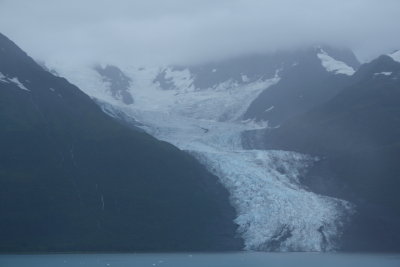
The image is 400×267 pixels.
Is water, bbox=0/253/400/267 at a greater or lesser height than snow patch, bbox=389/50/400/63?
lesser

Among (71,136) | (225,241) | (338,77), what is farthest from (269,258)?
(338,77)

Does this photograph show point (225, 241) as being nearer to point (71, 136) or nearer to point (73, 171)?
point (73, 171)

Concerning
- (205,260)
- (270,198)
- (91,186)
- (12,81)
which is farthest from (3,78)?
(205,260)

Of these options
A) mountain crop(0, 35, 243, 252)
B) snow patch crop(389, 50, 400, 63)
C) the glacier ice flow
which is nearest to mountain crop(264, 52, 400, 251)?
the glacier ice flow

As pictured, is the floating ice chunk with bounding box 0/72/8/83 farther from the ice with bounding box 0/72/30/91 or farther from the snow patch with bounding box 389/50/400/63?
the snow patch with bounding box 389/50/400/63

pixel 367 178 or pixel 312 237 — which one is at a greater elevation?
pixel 367 178

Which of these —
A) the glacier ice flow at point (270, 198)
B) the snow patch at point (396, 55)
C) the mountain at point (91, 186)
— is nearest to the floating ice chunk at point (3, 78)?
the mountain at point (91, 186)
